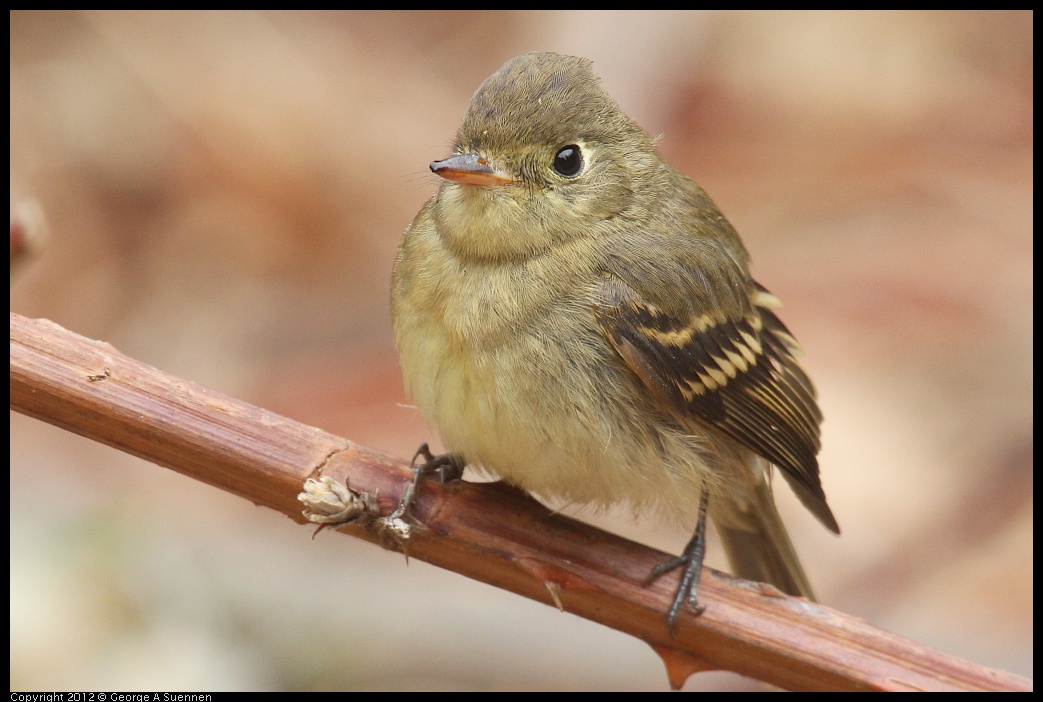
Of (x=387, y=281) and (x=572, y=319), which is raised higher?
(x=387, y=281)

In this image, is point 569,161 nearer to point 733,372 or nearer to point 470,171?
point 470,171

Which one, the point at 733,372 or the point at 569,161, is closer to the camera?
the point at 569,161

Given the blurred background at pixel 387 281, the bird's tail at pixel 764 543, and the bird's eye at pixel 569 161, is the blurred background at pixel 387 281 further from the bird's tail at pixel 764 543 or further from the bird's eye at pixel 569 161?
the bird's tail at pixel 764 543

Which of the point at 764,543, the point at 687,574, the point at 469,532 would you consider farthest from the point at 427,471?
the point at 764,543

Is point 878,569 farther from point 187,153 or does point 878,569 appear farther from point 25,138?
point 25,138

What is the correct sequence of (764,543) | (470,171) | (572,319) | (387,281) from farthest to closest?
1. (387,281)
2. (764,543)
3. (572,319)
4. (470,171)

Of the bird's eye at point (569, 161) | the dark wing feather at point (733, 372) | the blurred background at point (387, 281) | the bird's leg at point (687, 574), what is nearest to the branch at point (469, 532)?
the bird's leg at point (687, 574)
